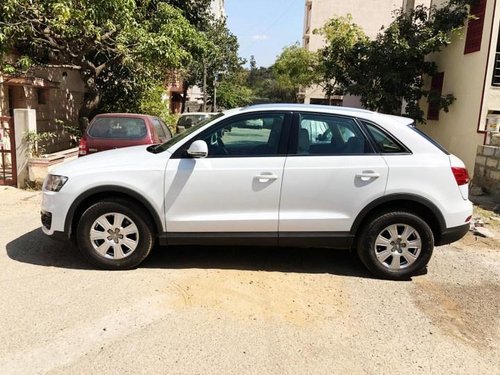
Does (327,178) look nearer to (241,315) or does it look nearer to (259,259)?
(259,259)

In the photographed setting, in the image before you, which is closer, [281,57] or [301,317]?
[301,317]

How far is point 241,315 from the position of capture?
3988 millimetres

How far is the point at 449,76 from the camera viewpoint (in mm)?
14078

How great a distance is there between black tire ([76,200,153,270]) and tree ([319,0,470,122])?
11.0 meters

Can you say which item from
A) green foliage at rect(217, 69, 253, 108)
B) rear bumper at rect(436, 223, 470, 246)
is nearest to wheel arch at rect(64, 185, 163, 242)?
rear bumper at rect(436, 223, 470, 246)

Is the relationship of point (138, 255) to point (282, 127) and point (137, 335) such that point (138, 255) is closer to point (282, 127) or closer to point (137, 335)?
point (137, 335)

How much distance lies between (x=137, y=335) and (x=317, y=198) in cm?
219

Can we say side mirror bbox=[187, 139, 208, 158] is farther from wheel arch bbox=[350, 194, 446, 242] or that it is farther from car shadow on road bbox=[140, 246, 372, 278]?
wheel arch bbox=[350, 194, 446, 242]

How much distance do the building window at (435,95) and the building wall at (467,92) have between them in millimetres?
194

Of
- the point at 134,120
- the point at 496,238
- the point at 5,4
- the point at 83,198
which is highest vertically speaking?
the point at 5,4

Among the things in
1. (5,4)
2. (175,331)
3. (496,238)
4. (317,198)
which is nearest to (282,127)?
(317,198)

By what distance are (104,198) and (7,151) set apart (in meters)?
5.36

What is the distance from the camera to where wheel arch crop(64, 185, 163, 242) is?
4.64m

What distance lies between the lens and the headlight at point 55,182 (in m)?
4.71
